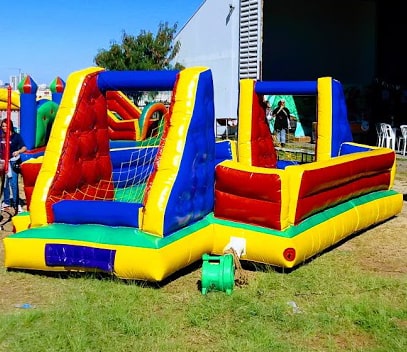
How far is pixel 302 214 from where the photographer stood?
18.1 feet

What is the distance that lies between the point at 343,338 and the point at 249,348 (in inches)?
27.5

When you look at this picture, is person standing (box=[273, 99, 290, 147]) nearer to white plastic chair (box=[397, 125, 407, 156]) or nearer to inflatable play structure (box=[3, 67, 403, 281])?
white plastic chair (box=[397, 125, 407, 156])

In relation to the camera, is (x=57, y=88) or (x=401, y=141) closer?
(x=57, y=88)

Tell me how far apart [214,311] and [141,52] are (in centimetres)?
2021

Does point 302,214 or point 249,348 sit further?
point 302,214

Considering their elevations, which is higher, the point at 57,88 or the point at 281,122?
the point at 57,88

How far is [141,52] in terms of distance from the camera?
76.9ft

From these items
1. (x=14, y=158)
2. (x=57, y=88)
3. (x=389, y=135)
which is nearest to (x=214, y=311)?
(x=14, y=158)

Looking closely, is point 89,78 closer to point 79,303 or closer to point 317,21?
point 79,303

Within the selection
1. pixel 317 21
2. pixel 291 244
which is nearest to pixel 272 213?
pixel 291 244

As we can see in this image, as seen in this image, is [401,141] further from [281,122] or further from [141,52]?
[141,52]

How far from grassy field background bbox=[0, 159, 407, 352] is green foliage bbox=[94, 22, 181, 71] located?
1803cm

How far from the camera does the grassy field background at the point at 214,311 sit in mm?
3850

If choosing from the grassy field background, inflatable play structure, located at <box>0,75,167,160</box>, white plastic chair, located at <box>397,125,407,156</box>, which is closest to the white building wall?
inflatable play structure, located at <box>0,75,167,160</box>
